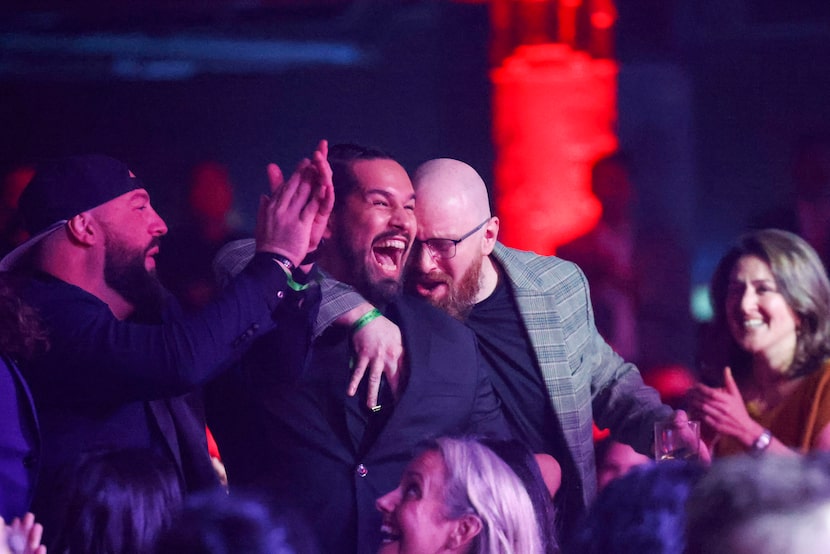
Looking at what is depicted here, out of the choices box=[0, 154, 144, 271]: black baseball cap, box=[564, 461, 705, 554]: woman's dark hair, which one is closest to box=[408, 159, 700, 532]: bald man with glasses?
box=[0, 154, 144, 271]: black baseball cap

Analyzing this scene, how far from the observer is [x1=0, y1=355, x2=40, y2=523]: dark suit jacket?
2.21 meters

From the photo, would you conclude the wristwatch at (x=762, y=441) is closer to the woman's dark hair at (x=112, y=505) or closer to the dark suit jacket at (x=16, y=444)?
the woman's dark hair at (x=112, y=505)

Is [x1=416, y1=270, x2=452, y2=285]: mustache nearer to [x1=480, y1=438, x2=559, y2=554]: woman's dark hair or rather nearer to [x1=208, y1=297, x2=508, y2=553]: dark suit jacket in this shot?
[x1=208, y1=297, x2=508, y2=553]: dark suit jacket

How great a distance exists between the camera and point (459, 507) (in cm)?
208

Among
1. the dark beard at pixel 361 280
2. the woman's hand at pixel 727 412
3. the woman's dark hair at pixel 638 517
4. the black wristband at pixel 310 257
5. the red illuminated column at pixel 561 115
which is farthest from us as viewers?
the red illuminated column at pixel 561 115

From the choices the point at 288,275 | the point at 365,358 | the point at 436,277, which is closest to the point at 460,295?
the point at 436,277

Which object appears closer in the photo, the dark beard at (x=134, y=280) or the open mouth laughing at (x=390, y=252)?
the dark beard at (x=134, y=280)

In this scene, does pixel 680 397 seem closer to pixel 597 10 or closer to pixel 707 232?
pixel 707 232

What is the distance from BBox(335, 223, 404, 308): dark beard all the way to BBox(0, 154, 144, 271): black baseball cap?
57 centimetres

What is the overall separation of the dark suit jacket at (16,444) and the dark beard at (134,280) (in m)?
0.36

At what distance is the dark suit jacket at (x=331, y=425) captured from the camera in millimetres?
2623

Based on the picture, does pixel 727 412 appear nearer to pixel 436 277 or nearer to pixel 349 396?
pixel 436 277

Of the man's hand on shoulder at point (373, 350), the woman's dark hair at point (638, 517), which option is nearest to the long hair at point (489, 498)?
the man's hand on shoulder at point (373, 350)

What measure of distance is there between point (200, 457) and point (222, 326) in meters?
0.44
